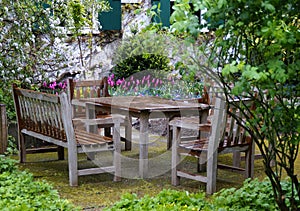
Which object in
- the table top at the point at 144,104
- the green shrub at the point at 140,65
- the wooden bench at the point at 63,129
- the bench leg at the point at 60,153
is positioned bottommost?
the bench leg at the point at 60,153

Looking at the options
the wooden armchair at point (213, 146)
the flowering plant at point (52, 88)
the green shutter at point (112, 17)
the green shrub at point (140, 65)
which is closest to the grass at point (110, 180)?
the wooden armchair at point (213, 146)

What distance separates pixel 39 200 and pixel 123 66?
6684 mm

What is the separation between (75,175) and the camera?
516 cm

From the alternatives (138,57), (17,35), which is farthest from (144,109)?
(138,57)

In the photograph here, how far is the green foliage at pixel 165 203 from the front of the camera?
3606mm

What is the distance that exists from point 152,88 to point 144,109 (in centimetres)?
437

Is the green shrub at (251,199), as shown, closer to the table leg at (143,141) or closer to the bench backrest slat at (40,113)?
the table leg at (143,141)

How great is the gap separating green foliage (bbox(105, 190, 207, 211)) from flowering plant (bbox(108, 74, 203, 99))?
5458mm

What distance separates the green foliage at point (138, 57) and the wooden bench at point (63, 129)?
442 cm

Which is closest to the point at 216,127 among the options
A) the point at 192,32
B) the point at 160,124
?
the point at 192,32

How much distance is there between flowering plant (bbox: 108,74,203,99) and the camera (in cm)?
943

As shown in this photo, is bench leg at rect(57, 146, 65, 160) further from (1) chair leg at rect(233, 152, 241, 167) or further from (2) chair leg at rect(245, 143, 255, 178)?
(2) chair leg at rect(245, 143, 255, 178)

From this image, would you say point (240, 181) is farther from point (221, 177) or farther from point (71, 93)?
point (71, 93)

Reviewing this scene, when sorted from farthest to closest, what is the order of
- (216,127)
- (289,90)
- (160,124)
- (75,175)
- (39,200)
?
(160,124) < (75,175) < (216,127) < (39,200) < (289,90)
